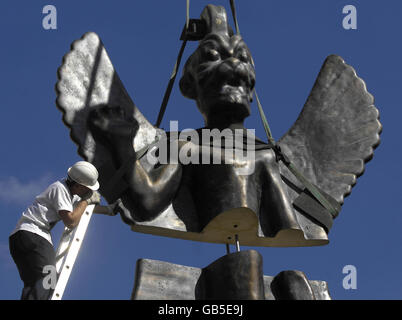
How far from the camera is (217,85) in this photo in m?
5.16

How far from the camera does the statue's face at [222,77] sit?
5152mm

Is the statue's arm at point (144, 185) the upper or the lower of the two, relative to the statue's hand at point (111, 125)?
lower

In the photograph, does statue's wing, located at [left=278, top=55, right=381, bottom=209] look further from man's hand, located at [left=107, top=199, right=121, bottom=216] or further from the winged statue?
man's hand, located at [left=107, top=199, right=121, bottom=216]

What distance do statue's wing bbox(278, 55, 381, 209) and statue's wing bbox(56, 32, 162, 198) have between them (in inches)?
49.5

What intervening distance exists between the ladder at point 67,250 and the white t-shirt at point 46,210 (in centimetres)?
26

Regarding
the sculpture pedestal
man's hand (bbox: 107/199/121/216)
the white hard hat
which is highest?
the white hard hat

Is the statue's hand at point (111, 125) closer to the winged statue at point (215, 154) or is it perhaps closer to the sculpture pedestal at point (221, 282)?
the winged statue at point (215, 154)

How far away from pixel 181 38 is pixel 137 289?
90.2 inches

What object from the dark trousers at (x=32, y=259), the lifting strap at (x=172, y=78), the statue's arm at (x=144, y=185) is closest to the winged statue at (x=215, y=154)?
the statue's arm at (x=144, y=185)

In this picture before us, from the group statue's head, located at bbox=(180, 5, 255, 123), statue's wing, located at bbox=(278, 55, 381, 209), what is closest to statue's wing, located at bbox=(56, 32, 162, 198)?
statue's head, located at bbox=(180, 5, 255, 123)

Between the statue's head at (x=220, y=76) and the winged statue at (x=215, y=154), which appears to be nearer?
the winged statue at (x=215, y=154)

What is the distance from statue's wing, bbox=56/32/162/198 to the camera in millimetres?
4703
